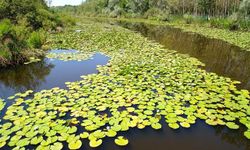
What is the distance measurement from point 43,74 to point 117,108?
336 cm

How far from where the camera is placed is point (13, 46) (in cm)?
701

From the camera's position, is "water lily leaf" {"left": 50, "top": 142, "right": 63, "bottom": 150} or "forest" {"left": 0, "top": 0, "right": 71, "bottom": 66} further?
"forest" {"left": 0, "top": 0, "right": 71, "bottom": 66}

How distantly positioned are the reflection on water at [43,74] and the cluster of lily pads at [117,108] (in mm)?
508

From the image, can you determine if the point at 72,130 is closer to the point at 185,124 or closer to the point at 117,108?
the point at 117,108

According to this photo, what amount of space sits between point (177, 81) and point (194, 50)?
5.16m

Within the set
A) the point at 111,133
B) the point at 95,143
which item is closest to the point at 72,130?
the point at 95,143

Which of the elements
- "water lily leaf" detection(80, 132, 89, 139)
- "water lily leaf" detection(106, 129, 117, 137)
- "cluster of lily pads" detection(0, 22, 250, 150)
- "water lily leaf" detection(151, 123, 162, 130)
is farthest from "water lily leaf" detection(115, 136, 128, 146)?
"water lily leaf" detection(151, 123, 162, 130)

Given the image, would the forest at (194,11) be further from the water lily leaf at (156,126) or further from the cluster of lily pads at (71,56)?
the water lily leaf at (156,126)

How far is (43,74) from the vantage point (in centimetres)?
645

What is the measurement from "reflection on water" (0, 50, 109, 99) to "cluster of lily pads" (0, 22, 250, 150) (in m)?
0.51

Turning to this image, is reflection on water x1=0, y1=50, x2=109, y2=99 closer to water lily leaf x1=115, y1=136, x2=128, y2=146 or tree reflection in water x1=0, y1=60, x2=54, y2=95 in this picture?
tree reflection in water x1=0, y1=60, x2=54, y2=95

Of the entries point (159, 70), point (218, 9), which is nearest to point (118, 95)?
point (159, 70)

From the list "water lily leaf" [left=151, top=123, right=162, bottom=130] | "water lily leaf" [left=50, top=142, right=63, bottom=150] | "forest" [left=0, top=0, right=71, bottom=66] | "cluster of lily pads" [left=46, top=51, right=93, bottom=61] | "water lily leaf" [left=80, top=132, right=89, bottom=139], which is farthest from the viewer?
"cluster of lily pads" [left=46, top=51, right=93, bottom=61]

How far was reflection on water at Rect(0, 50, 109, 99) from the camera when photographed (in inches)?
212
